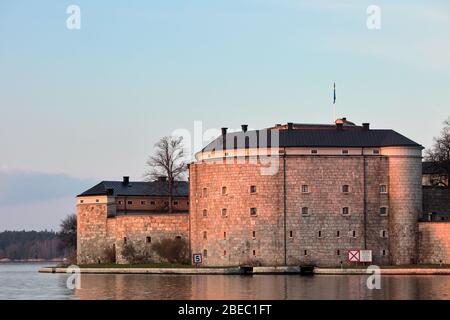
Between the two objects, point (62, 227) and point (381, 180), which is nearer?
point (381, 180)

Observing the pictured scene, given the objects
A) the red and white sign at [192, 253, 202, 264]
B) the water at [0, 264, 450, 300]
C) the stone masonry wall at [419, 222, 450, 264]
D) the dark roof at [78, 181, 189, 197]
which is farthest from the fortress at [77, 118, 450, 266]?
the dark roof at [78, 181, 189, 197]

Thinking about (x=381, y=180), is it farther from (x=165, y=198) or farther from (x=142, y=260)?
(x=165, y=198)

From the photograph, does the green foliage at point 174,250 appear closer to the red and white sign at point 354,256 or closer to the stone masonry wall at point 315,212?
the stone masonry wall at point 315,212

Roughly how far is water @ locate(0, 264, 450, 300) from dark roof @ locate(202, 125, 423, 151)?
11.6m

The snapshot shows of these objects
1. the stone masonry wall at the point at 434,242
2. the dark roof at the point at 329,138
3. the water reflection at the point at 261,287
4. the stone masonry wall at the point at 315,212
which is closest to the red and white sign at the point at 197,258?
the stone masonry wall at the point at 315,212

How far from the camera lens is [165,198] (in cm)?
11594

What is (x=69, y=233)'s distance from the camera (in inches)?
5177

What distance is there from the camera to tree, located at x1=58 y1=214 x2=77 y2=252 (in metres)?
130

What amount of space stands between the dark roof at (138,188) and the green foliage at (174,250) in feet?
40.7

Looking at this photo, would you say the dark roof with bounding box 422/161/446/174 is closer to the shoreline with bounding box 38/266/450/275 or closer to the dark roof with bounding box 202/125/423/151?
the dark roof with bounding box 202/125/423/151

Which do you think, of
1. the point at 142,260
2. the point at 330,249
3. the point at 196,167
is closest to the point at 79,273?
the point at 142,260

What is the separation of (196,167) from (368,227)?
1306 centimetres

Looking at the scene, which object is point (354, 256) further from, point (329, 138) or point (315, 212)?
point (329, 138)
